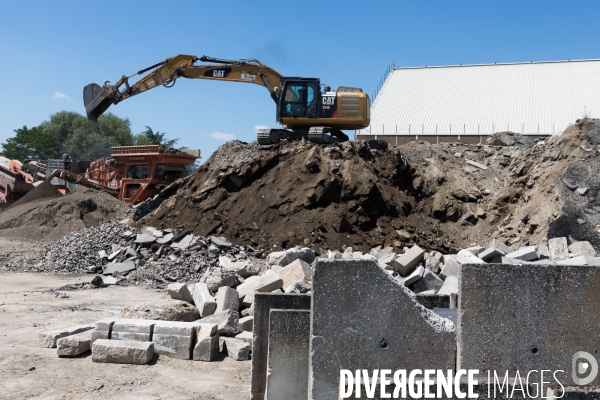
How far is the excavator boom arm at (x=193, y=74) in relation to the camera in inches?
678

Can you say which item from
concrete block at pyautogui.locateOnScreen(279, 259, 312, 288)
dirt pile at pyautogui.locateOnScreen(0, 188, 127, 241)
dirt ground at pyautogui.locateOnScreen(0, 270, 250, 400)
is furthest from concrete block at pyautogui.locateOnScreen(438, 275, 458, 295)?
dirt pile at pyautogui.locateOnScreen(0, 188, 127, 241)

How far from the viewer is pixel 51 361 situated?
637 cm

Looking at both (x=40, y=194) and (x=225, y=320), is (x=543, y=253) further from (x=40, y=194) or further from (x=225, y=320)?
(x=40, y=194)

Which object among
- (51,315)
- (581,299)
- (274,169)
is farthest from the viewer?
(274,169)

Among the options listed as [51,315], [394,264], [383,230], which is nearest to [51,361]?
[51,315]

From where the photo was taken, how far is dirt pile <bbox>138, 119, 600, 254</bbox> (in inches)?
558

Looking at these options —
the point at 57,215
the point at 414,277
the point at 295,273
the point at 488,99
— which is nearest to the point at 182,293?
the point at 295,273

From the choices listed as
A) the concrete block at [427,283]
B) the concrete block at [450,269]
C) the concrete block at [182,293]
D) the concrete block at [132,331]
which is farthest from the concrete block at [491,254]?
the concrete block at [132,331]

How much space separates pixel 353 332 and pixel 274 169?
1316 cm

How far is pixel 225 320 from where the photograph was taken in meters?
7.18

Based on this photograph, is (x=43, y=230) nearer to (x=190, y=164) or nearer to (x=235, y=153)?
(x=190, y=164)

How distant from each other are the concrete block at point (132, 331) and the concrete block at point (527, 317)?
4077 mm
